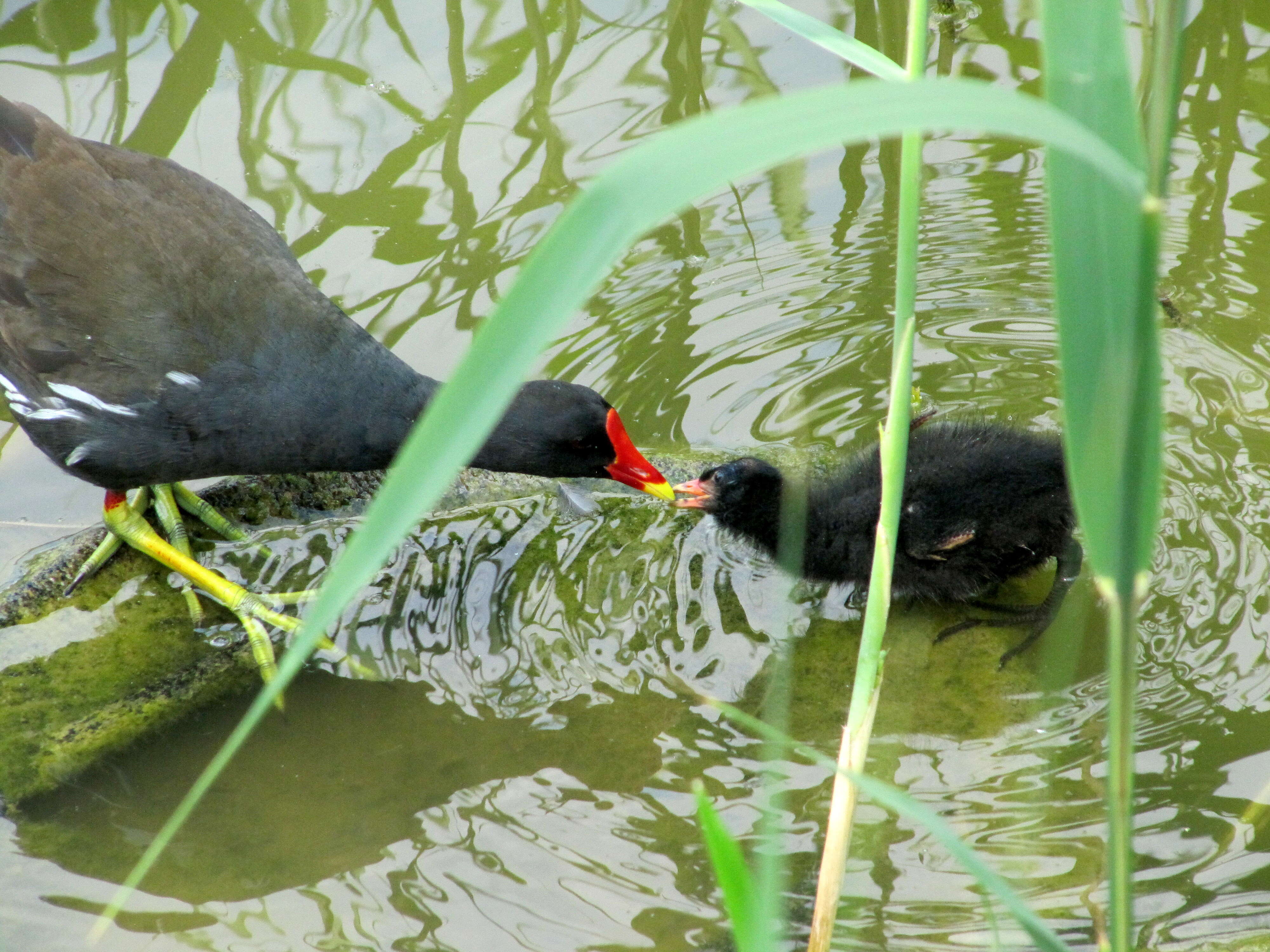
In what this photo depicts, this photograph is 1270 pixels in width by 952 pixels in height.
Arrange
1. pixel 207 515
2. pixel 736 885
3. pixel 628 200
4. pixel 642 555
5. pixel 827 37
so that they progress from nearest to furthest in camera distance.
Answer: pixel 628 200
pixel 736 885
pixel 827 37
pixel 642 555
pixel 207 515

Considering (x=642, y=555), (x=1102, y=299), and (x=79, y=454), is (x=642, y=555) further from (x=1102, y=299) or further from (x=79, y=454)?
(x=1102, y=299)

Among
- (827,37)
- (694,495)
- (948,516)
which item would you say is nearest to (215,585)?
(694,495)

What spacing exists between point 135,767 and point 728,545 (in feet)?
5.18

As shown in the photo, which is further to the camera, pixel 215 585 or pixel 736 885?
pixel 215 585

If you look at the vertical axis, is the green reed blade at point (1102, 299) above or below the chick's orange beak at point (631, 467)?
above

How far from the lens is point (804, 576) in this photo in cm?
307

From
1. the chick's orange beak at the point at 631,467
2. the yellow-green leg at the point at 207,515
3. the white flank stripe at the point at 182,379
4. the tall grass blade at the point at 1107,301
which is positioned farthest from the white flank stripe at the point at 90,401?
the tall grass blade at the point at 1107,301

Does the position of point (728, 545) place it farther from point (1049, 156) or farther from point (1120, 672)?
point (1049, 156)

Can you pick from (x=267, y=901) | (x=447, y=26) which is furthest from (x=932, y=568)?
(x=447, y=26)

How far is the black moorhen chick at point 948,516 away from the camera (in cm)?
285

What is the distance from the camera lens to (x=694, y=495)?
121 inches

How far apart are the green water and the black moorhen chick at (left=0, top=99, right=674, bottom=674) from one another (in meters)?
0.27

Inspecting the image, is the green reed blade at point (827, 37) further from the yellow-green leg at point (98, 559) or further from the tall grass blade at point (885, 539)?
the yellow-green leg at point (98, 559)

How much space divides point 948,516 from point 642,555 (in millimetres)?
806
